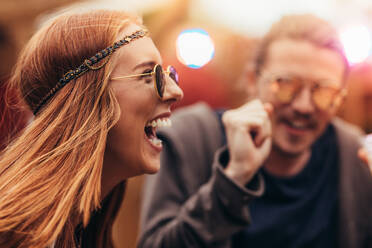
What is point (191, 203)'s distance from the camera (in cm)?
155

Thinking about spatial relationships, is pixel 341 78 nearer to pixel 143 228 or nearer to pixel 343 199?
pixel 343 199

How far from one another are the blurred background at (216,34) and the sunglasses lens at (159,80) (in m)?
2.22

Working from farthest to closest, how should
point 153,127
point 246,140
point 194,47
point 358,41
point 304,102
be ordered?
point 194,47 < point 358,41 < point 304,102 < point 246,140 < point 153,127

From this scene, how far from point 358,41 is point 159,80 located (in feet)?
11.3

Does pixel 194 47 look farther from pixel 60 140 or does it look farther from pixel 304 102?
pixel 60 140

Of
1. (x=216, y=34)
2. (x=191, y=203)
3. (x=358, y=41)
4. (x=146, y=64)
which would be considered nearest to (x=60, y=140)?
(x=146, y=64)

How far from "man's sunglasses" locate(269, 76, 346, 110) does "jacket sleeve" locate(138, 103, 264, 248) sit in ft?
1.55

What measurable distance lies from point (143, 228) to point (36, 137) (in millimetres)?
861

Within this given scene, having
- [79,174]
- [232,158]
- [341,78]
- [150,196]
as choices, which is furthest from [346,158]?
[79,174]

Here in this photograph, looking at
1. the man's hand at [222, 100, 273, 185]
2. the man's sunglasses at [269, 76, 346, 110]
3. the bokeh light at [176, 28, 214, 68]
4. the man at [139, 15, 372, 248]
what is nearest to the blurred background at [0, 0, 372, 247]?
the bokeh light at [176, 28, 214, 68]

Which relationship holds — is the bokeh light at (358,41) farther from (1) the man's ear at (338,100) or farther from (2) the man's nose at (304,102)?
(2) the man's nose at (304,102)

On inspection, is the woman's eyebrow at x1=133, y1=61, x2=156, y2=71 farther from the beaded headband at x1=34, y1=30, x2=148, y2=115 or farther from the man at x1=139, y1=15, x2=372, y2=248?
the man at x1=139, y1=15, x2=372, y2=248

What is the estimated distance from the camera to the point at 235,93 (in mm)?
4652

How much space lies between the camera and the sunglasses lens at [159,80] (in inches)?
43.3
